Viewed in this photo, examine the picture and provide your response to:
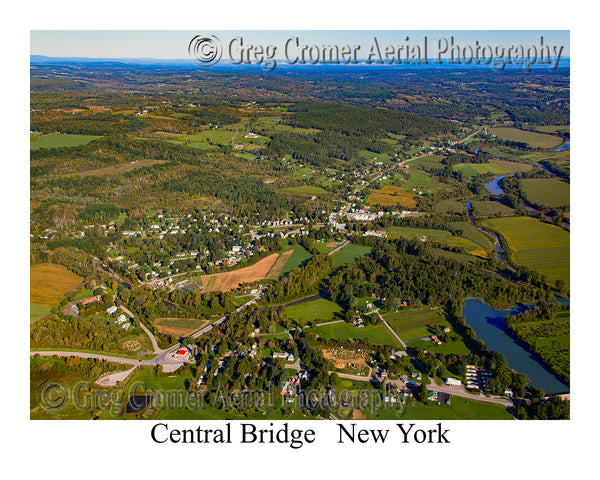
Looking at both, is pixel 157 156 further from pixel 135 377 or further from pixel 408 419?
pixel 408 419

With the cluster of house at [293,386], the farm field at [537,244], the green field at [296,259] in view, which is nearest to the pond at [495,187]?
the farm field at [537,244]

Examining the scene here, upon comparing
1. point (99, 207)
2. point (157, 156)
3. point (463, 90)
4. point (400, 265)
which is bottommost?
point (400, 265)

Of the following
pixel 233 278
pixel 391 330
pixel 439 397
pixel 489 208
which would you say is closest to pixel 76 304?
pixel 233 278

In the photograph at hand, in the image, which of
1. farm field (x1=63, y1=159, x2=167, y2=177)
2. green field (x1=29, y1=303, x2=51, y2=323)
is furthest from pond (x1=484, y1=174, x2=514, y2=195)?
green field (x1=29, y1=303, x2=51, y2=323)

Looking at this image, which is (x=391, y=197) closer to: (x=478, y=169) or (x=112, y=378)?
(x=478, y=169)

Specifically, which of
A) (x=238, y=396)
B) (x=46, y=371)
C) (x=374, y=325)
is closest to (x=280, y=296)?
(x=374, y=325)

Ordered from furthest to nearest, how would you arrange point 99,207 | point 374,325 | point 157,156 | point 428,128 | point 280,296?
point 428,128 → point 157,156 → point 99,207 → point 280,296 → point 374,325

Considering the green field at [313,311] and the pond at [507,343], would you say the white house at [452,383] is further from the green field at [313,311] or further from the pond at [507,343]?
the green field at [313,311]
